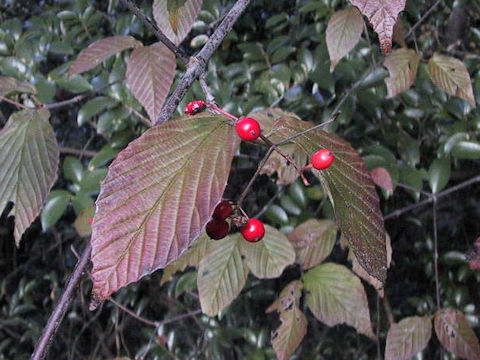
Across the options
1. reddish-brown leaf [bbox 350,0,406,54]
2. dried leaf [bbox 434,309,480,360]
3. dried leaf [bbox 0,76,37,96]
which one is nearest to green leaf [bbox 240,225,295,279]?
dried leaf [bbox 434,309,480,360]

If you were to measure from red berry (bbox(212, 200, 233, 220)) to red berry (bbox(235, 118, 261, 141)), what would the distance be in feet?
0.37

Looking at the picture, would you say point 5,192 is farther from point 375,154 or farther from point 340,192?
point 375,154

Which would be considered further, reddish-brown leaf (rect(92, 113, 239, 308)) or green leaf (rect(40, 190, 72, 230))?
green leaf (rect(40, 190, 72, 230))

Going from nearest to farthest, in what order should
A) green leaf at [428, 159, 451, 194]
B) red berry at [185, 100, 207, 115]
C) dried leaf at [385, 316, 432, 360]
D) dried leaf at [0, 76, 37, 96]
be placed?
red berry at [185, 100, 207, 115] < dried leaf at [0, 76, 37, 96] < dried leaf at [385, 316, 432, 360] < green leaf at [428, 159, 451, 194]

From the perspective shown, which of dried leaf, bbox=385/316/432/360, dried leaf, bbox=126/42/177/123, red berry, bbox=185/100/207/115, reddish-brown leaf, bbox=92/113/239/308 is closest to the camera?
reddish-brown leaf, bbox=92/113/239/308

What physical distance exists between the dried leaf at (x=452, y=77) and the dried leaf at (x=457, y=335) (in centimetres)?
46

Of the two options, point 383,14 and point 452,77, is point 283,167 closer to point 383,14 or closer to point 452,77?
point 452,77

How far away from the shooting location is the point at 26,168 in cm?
67

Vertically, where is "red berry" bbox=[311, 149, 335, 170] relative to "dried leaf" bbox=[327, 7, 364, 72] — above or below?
above

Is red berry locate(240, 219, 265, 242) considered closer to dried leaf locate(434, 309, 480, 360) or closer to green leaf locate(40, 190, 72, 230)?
dried leaf locate(434, 309, 480, 360)

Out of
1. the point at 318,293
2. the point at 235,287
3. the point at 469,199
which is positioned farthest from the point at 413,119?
the point at 235,287

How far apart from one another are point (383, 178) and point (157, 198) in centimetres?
81

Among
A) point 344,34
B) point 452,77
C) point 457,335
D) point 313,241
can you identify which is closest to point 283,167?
point 313,241

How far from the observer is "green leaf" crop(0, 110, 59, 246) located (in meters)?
0.65
